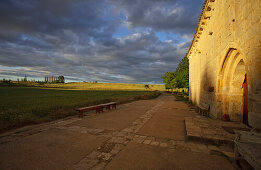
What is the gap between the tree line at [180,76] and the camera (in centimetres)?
2887

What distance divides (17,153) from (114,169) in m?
2.71

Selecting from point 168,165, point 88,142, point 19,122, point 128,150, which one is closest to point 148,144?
point 128,150

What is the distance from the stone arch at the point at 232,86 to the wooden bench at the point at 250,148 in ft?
12.6

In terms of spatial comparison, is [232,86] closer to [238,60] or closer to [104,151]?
[238,60]

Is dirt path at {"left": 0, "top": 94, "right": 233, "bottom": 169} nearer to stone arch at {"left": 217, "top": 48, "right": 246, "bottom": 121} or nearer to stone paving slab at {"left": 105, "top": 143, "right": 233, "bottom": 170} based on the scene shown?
stone paving slab at {"left": 105, "top": 143, "right": 233, "bottom": 170}

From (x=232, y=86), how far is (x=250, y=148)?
4.58m

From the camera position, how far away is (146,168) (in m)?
2.83

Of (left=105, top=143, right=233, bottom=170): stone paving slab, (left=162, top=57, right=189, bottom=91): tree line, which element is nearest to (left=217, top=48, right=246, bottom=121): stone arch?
Answer: (left=105, top=143, right=233, bottom=170): stone paving slab

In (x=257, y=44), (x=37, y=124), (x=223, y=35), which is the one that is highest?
(x=223, y=35)

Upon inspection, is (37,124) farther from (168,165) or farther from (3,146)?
(168,165)

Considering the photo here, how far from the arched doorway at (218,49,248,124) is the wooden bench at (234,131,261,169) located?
3.78 metres

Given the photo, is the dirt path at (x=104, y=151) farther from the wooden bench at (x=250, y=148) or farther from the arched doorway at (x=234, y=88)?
the arched doorway at (x=234, y=88)

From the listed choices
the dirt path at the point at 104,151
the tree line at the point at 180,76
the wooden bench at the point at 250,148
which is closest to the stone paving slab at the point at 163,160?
the dirt path at the point at 104,151

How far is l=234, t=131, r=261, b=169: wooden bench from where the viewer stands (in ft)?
7.47
